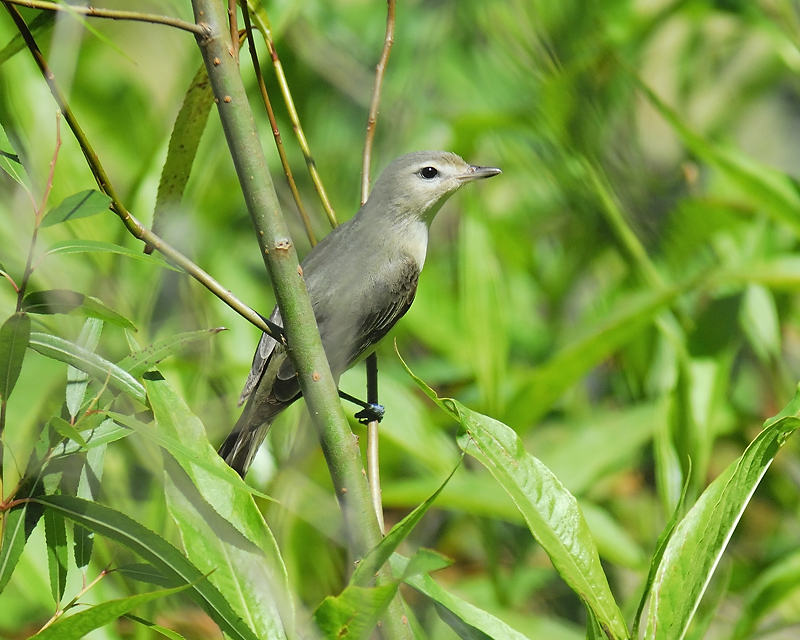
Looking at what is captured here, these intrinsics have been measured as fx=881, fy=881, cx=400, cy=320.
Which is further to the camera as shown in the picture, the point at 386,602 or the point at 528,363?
the point at 528,363

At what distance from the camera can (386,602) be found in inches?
34.1

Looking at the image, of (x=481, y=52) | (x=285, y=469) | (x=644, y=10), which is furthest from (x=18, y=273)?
(x=644, y=10)

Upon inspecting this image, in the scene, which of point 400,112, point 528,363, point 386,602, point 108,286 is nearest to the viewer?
point 386,602

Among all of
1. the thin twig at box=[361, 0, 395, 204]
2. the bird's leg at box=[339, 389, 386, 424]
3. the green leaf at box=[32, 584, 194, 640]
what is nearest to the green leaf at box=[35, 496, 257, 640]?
the green leaf at box=[32, 584, 194, 640]

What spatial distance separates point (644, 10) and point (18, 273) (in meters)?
2.73

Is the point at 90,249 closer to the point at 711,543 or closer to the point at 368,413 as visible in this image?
the point at 711,543

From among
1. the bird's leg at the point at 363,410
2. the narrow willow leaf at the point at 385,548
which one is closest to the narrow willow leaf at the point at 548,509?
the narrow willow leaf at the point at 385,548

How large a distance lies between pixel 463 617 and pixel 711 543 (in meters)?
0.31

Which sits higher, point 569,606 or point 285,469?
point 285,469

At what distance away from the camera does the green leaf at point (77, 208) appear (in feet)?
2.99

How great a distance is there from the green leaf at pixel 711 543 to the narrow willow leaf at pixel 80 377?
2.37 ft

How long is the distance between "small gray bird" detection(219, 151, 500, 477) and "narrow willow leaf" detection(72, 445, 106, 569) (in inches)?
21.1

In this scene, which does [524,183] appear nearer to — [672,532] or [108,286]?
[108,286]

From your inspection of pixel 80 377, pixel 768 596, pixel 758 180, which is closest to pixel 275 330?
pixel 80 377
